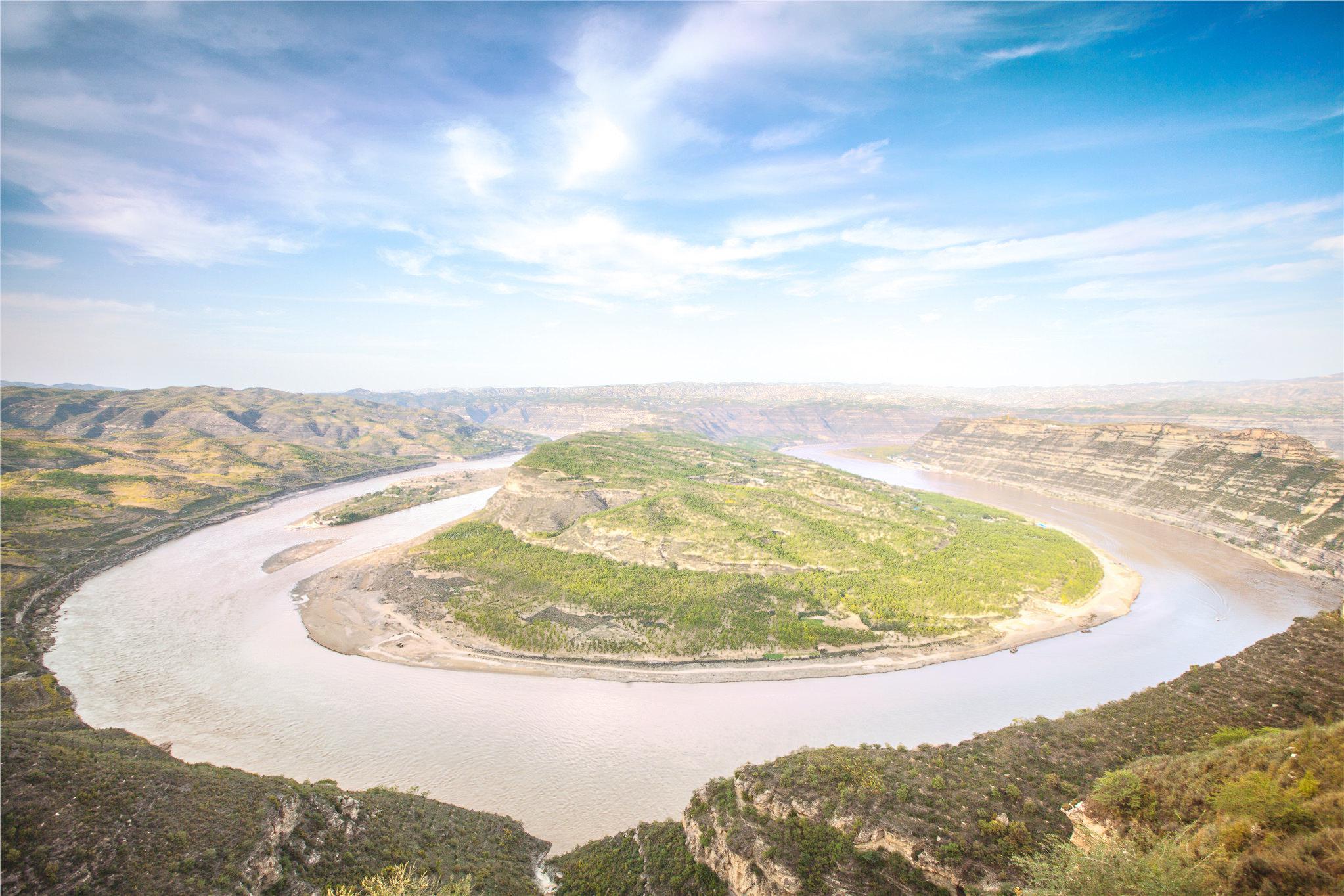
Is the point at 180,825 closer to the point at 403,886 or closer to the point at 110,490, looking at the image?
the point at 403,886

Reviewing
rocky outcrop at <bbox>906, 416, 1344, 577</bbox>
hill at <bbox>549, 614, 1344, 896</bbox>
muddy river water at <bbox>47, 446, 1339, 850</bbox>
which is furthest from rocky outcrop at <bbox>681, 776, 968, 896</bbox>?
rocky outcrop at <bbox>906, 416, 1344, 577</bbox>

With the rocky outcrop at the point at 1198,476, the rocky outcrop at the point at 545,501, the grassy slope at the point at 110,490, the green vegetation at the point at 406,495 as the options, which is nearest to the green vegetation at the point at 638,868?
the rocky outcrop at the point at 545,501

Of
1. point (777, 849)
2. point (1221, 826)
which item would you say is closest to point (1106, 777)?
point (1221, 826)

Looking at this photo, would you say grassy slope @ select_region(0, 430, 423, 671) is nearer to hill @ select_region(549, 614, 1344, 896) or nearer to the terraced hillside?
the terraced hillside

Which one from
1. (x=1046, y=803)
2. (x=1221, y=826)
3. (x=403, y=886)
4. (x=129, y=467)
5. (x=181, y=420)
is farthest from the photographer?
(x=181, y=420)

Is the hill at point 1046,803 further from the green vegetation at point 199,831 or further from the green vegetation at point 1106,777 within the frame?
the green vegetation at point 199,831

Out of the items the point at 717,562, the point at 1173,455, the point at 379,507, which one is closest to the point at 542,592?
the point at 717,562
